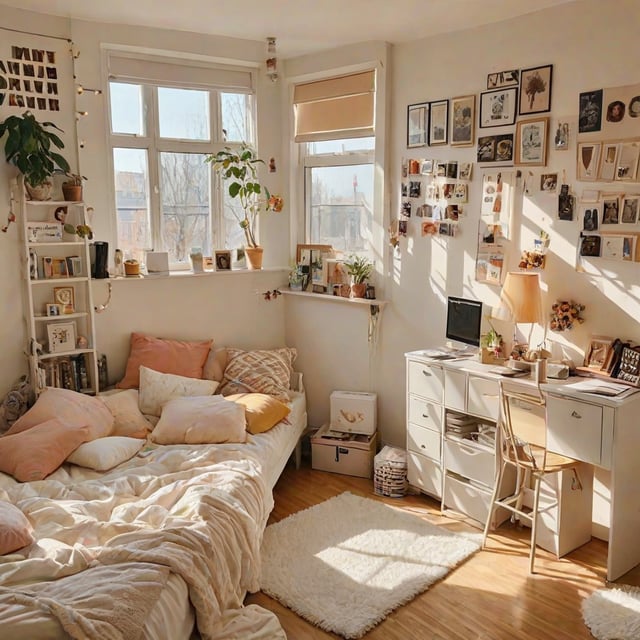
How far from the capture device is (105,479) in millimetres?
3082

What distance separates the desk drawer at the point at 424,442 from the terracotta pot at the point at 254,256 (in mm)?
Result: 1593

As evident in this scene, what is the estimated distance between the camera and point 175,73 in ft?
14.0

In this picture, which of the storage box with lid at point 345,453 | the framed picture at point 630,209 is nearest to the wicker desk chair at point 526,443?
the framed picture at point 630,209

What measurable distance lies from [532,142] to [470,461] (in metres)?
1.72

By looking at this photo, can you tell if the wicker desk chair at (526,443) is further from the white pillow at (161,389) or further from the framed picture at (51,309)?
the framed picture at (51,309)

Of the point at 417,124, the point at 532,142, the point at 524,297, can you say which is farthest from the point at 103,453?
the point at 532,142

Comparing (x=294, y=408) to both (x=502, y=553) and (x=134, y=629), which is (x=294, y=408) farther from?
(x=134, y=629)

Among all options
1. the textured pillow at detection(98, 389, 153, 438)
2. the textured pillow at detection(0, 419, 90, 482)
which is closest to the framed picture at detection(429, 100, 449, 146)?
the textured pillow at detection(98, 389, 153, 438)

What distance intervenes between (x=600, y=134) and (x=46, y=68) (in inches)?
120

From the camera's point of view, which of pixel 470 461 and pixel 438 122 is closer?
pixel 470 461

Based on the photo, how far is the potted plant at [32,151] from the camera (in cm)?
349

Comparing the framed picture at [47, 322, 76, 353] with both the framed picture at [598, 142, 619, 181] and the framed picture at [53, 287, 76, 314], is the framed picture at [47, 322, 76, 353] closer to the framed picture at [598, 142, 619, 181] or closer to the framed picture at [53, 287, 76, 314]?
the framed picture at [53, 287, 76, 314]

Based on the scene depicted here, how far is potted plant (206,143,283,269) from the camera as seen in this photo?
441 centimetres

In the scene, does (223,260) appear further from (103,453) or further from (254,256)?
(103,453)
